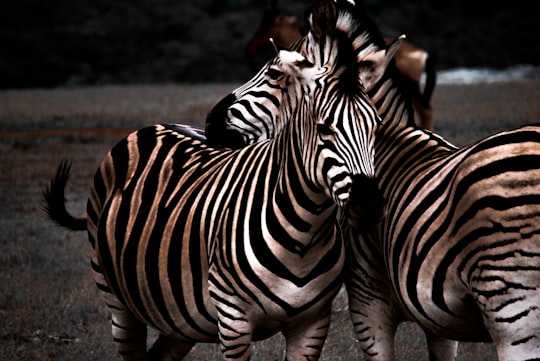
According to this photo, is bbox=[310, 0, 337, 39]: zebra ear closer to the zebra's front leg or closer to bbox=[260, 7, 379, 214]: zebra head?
bbox=[260, 7, 379, 214]: zebra head

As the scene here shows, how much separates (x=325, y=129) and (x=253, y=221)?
1.74 ft

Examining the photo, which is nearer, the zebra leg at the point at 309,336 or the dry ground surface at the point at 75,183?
the zebra leg at the point at 309,336

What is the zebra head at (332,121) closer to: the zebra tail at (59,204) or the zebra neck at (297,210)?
the zebra neck at (297,210)

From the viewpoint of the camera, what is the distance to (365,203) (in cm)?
316

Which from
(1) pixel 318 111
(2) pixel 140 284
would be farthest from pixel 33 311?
(1) pixel 318 111

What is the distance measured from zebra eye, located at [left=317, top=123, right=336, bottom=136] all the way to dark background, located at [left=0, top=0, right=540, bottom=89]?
49.0ft

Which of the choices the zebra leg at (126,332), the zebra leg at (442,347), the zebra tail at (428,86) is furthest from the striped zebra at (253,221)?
the zebra tail at (428,86)

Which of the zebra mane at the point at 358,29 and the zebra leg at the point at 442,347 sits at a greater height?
the zebra mane at the point at 358,29

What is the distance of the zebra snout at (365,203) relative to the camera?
3152 mm

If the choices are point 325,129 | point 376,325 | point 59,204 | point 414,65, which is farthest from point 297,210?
point 414,65

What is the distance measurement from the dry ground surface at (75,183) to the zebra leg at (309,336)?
1.64 m

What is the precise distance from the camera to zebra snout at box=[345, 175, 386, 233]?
10.3ft

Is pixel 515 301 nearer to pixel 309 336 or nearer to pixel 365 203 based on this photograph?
pixel 365 203

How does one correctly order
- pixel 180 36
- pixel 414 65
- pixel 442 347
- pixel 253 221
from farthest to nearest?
pixel 180 36 → pixel 414 65 → pixel 442 347 → pixel 253 221
